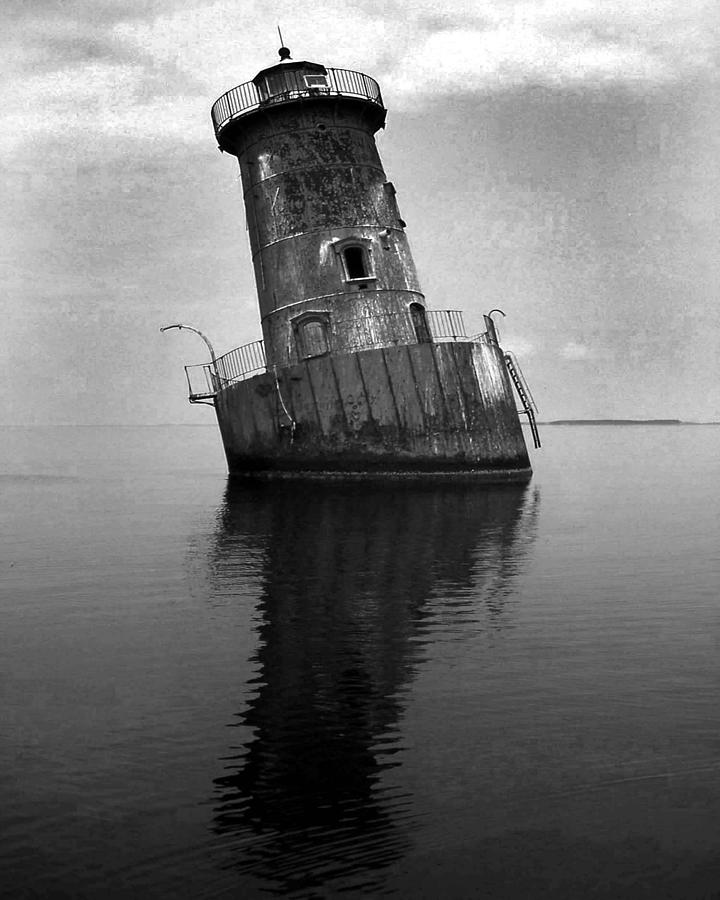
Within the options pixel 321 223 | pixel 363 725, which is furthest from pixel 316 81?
pixel 363 725

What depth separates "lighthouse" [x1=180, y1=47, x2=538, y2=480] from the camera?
2162 centimetres

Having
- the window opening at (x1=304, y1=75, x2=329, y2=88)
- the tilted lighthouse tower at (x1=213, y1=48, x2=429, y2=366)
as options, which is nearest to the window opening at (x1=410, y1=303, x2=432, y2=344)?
the tilted lighthouse tower at (x1=213, y1=48, x2=429, y2=366)

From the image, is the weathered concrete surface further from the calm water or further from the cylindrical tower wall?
the calm water

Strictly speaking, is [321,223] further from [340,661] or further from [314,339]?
[340,661]

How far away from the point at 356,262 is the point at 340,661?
1857cm

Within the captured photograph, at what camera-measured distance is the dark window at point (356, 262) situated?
939 inches

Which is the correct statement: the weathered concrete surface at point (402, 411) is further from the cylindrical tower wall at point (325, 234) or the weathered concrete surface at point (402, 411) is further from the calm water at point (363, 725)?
the calm water at point (363, 725)

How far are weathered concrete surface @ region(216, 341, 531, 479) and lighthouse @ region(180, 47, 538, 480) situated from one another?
0.03m

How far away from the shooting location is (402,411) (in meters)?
21.5

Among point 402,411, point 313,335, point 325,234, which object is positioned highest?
point 325,234

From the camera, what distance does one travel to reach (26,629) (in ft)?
26.2

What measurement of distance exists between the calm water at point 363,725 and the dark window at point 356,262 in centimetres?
1327

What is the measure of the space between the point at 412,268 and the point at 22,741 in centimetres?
2187

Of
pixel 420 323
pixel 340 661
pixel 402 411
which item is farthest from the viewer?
pixel 420 323
